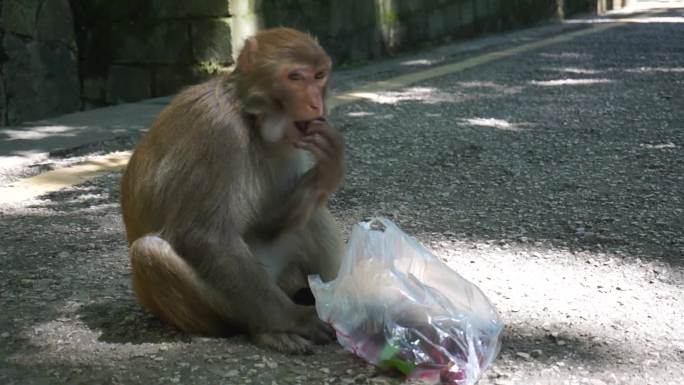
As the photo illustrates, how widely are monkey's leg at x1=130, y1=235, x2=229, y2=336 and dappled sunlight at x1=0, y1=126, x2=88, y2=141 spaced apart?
3.53m

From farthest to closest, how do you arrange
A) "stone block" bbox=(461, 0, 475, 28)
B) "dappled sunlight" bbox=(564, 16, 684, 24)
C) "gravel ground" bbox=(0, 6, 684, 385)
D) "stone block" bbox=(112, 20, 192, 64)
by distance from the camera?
"dappled sunlight" bbox=(564, 16, 684, 24), "stone block" bbox=(461, 0, 475, 28), "stone block" bbox=(112, 20, 192, 64), "gravel ground" bbox=(0, 6, 684, 385)

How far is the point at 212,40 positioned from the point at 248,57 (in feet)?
16.1

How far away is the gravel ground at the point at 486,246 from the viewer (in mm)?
2650

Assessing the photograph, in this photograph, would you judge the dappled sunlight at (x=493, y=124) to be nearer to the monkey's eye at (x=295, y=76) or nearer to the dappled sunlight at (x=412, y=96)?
the dappled sunlight at (x=412, y=96)

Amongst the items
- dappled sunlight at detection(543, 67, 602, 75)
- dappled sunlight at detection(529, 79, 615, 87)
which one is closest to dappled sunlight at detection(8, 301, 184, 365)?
dappled sunlight at detection(529, 79, 615, 87)

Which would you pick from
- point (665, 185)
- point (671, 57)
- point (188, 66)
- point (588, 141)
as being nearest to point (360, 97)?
point (188, 66)

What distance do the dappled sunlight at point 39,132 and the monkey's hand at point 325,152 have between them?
3593 mm

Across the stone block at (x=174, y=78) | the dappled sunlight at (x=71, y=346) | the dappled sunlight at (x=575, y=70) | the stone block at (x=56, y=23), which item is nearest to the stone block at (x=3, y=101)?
the stone block at (x=56, y=23)

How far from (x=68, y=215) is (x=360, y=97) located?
3.49 metres

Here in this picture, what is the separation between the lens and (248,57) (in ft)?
9.33

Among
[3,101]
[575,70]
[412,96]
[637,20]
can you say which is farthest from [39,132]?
[637,20]

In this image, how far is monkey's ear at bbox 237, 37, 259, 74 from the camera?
2.83m

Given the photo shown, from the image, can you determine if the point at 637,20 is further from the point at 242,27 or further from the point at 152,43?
the point at 152,43

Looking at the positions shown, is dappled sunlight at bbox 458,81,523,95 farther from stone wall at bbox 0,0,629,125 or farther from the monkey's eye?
the monkey's eye
